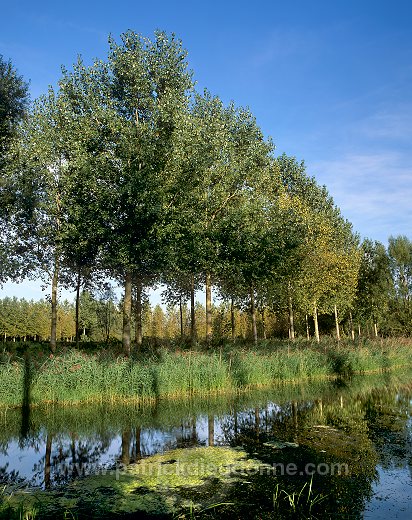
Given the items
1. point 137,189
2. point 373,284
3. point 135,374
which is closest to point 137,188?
point 137,189

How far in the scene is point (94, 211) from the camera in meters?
24.1

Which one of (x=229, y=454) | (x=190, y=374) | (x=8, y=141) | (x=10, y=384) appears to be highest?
(x=8, y=141)

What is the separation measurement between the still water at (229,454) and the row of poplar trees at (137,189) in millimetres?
8438

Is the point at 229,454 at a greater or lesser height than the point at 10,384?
lesser

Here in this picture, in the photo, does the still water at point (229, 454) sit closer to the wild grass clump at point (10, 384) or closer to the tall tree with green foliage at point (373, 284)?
the wild grass clump at point (10, 384)

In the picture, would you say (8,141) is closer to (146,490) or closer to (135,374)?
(135,374)

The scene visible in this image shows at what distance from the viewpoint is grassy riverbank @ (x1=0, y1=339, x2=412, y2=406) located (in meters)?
17.9

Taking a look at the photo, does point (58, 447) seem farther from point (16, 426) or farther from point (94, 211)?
point (94, 211)

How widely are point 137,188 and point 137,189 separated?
0.17ft

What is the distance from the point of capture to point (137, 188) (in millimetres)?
23250

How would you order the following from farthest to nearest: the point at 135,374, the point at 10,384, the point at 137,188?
the point at 137,188 < the point at 135,374 < the point at 10,384

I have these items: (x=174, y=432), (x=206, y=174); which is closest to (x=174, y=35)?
(x=206, y=174)

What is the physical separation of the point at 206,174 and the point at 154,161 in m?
5.60

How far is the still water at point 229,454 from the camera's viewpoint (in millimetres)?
8328
